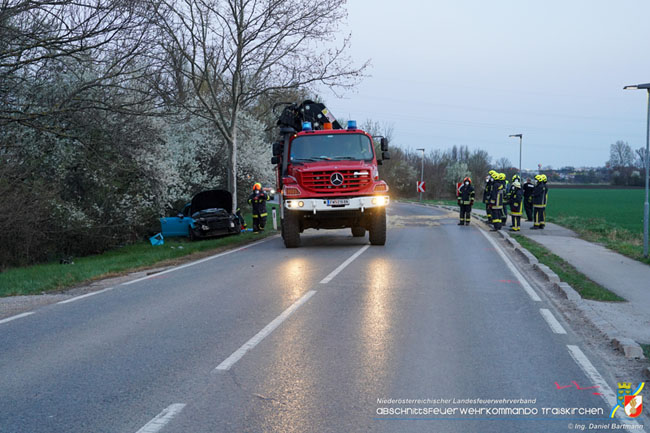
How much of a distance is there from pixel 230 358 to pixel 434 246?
453 inches

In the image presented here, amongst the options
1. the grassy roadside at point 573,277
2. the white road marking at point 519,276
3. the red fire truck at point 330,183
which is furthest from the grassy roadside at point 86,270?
the grassy roadside at point 573,277

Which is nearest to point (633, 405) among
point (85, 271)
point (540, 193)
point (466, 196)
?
point (85, 271)

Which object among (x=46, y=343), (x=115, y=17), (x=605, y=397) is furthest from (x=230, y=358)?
(x=115, y=17)

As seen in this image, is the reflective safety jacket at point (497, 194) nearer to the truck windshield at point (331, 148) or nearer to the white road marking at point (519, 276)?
the white road marking at point (519, 276)

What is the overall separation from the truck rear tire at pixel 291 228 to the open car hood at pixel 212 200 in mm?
6465

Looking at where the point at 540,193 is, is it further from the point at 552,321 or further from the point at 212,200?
the point at 552,321

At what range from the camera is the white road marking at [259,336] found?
225 inches

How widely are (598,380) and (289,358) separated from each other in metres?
2.80

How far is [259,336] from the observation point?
22.1ft

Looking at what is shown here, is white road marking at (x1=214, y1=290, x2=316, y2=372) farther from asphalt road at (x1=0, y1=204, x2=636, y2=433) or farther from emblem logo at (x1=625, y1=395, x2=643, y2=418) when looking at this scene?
emblem logo at (x1=625, y1=395, x2=643, y2=418)

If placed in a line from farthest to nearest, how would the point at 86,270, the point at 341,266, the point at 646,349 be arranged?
the point at 86,270 → the point at 341,266 → the point at 646,349

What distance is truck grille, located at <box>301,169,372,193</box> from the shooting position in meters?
15.4

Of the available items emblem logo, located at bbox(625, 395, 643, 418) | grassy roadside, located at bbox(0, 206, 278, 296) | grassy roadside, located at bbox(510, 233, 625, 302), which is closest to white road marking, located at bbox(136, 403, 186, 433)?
emblem logo, located at bbox(625, 395, 643, 418)

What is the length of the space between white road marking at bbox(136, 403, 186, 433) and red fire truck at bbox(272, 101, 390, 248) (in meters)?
10.9
